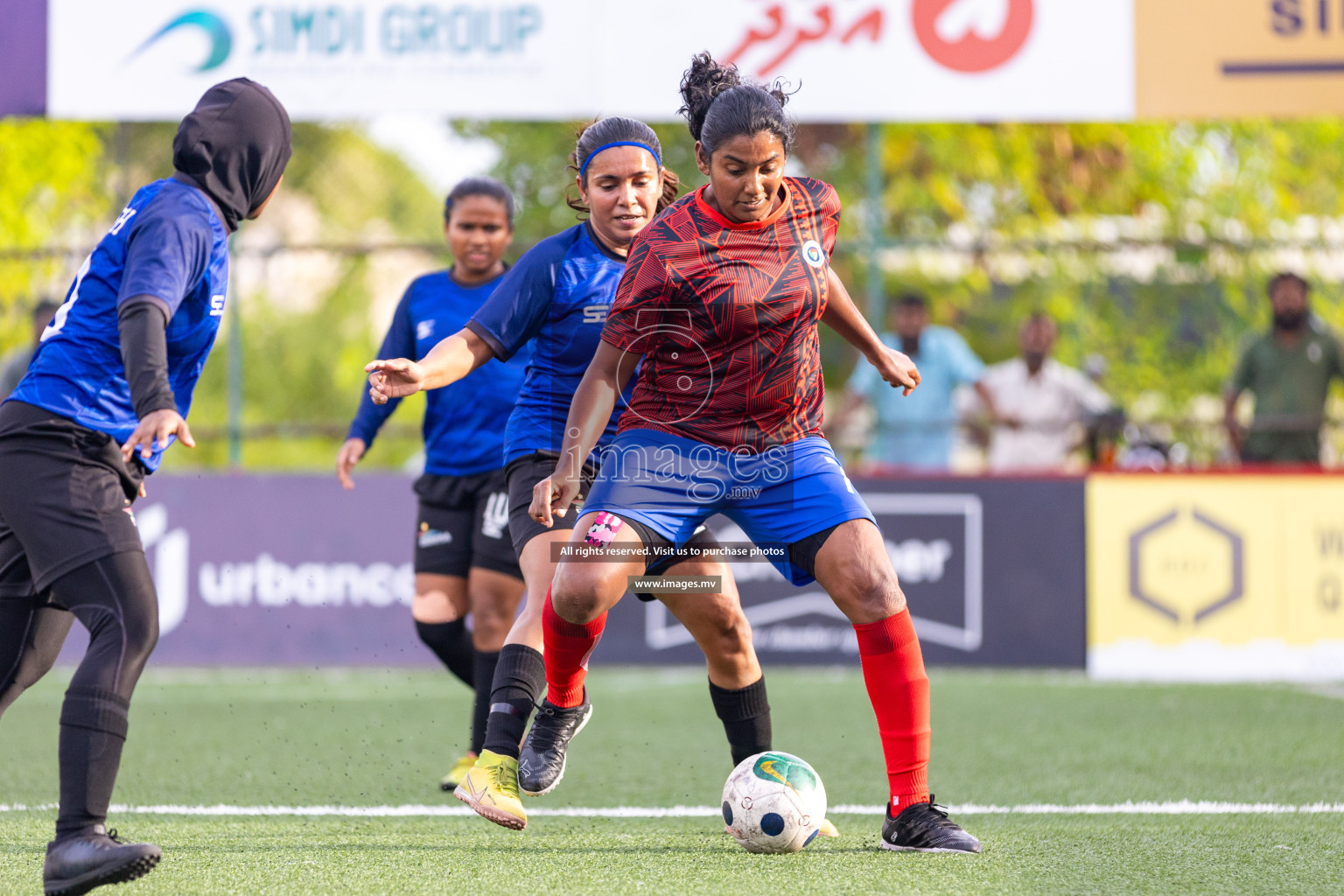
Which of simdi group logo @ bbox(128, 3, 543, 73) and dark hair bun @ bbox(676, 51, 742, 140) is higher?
simdi group logo @ bbox(128, 3, 543, 73)

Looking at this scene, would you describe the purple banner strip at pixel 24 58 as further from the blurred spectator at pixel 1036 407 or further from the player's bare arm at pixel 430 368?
the player's bare arm at pixel 430 368

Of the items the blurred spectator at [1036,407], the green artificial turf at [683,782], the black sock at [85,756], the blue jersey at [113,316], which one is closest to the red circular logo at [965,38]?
the blurred spectator at [1036,407]

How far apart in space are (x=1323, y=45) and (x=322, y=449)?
11721mm

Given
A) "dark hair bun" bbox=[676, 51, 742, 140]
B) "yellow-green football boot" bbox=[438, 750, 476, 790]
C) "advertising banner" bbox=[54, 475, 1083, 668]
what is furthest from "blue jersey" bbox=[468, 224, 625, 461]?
"advertising banner" bbox=[54, 475, 1083, 668]

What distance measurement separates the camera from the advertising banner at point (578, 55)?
10.0 m

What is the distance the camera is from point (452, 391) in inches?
237

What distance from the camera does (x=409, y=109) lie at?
10023 millimetres

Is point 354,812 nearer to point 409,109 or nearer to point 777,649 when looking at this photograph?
point 777,649

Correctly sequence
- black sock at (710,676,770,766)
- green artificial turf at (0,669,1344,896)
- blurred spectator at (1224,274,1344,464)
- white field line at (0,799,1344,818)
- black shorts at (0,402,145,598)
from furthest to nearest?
blurred spectator at (1224,274,1344,464) → white field line at (0,799,1344,818) → black sock at (710,676,770,766) → green artificial turf at (0,669,1344,896) → black shorts at (0,402,145,598)

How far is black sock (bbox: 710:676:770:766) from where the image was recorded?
4.78 meters

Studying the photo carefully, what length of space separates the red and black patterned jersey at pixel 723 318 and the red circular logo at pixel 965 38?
20.4 ft

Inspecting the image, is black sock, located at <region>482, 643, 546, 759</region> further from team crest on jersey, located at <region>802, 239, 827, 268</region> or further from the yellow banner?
the yellow banner

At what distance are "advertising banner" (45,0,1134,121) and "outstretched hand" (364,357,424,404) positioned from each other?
20.2 ft

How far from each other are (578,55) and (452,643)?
5248 mm
